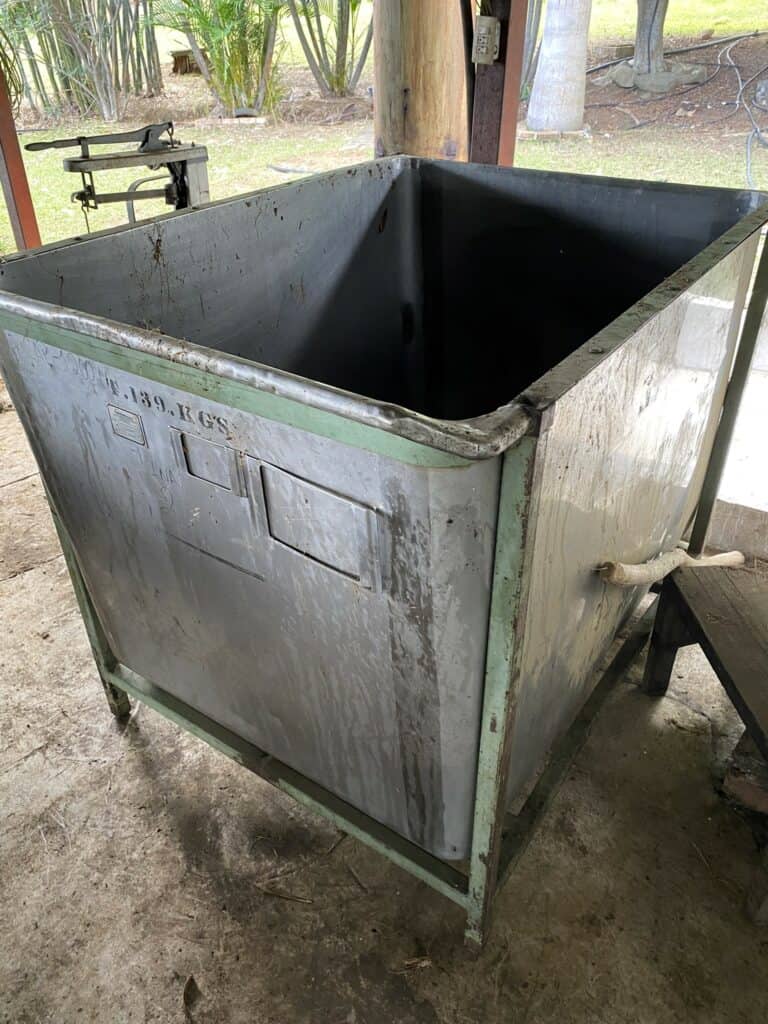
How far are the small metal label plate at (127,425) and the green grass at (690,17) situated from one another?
6982 mm

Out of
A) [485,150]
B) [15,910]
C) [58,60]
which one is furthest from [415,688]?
[58,60]

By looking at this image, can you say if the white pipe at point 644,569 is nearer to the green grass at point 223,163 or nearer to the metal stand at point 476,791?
the metal stand at point 476,791

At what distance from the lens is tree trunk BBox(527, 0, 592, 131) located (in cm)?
662

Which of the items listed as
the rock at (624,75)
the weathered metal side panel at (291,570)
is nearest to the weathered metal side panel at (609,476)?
the weathered metal side panel at (291,570)

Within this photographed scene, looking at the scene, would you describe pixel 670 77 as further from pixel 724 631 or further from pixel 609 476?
pixel 609 476

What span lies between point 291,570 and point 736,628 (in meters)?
0.99

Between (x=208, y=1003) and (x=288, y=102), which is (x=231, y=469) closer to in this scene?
(x=208, y=1003)

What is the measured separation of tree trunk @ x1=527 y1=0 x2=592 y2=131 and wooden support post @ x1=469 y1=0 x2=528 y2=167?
506 cm

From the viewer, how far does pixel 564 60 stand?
668 centimetres

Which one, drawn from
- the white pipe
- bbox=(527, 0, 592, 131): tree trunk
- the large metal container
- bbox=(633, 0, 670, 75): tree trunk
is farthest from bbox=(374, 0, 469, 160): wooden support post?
bbox=(527, 0, 592, 131): tree trunk

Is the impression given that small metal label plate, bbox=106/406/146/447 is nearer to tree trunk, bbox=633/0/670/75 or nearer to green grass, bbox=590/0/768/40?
tree trunk, bbox=633/0/670/75

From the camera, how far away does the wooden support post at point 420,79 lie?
231 cm

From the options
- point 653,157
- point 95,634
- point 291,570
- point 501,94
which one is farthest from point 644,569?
point 653,157

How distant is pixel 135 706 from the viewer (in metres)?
1.85
